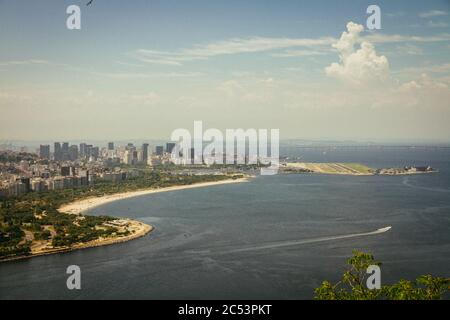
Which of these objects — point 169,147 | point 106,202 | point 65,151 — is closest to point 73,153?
point 65,151

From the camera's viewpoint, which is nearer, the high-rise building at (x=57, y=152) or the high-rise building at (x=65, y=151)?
the high-rise building at (x=57, y=152)

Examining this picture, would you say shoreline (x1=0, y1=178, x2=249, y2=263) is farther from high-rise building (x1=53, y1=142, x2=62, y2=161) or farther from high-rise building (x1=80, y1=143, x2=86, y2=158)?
high-rise building (x1=80, y1=143, x2=86, y2=158)

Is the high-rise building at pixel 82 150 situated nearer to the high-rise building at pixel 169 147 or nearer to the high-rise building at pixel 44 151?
the high-rise building at pixel 44 151

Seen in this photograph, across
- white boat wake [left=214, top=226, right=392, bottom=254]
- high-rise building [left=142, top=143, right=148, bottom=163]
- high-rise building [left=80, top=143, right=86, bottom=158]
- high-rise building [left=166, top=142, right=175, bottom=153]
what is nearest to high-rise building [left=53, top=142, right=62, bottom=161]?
high-rise building [left=80, top=143, right=86, bottom=158]

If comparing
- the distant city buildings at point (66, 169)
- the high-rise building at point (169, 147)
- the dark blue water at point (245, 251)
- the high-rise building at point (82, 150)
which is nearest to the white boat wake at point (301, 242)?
the dark blue water at point (245, 251)

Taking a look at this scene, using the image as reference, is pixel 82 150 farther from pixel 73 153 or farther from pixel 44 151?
pixel 44 151

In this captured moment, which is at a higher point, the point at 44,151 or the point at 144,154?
the point at 44,151

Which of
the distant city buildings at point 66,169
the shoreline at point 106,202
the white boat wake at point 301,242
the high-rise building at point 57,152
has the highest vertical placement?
the high-rise building at point 57,152

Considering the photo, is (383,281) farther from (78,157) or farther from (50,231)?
(78,157)
